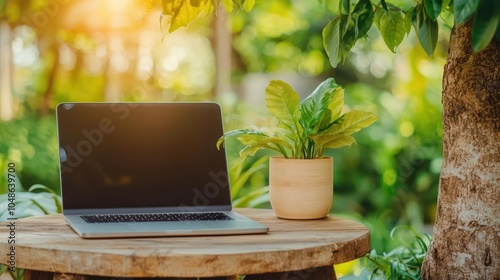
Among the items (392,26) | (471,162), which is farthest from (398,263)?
(392,26)

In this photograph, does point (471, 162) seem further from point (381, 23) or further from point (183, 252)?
point (183, 252)

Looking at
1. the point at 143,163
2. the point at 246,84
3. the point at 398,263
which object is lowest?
the point at 398,263

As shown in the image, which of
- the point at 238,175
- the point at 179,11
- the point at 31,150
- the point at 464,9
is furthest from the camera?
the point at 31,150

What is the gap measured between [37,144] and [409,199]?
2.25 metres

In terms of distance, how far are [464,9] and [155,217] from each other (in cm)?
88

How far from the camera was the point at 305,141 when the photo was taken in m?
1.88

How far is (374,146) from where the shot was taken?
484cm

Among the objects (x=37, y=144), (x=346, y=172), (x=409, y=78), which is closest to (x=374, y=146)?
(x=346, y=172)

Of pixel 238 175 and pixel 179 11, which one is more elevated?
pixel 179 11

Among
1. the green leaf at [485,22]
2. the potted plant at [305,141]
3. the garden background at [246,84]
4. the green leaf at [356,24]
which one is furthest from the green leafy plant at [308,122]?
the garden background at [246,84]

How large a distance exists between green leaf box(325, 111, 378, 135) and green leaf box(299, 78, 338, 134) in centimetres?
5

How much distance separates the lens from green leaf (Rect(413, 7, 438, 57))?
170cm

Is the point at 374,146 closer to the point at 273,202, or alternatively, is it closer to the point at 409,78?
the point at 409,78

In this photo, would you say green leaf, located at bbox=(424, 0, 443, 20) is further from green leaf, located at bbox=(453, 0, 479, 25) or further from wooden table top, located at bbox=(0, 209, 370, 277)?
wooden table top, located at bbox=(0, 209, 370, 277)
